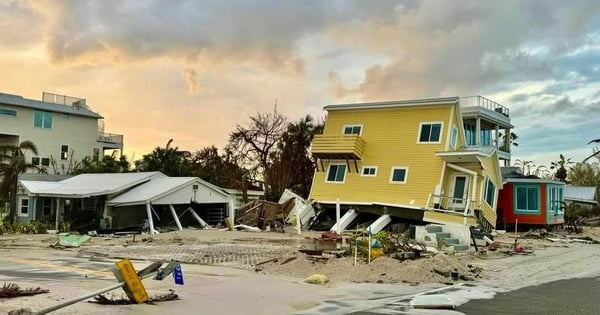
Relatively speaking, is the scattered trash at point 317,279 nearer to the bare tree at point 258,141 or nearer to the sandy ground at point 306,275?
the sandy ground at point 306,275

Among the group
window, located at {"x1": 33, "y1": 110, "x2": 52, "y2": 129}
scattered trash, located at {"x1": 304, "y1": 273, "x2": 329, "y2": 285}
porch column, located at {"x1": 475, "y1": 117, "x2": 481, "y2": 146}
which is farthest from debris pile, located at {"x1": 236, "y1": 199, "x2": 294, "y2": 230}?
window, located at {"x1": 33, "y1": 110, "x2": 52, "y2": 129}

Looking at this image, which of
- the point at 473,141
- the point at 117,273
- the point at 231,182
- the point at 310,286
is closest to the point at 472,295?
the point at 310,286

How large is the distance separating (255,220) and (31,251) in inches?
561

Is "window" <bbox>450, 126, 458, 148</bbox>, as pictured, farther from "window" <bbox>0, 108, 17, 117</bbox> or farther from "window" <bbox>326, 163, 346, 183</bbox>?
"window" <bbox>0, 108, 17, 117</bbox>

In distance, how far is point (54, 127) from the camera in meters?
49.7

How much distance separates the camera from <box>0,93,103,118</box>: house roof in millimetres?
46509

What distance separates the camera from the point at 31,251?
19.8 metres

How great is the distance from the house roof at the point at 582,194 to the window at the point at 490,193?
19443mm

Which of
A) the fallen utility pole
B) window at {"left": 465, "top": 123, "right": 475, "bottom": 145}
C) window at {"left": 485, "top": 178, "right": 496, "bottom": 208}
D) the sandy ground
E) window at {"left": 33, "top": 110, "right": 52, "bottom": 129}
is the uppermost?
window at {"left": 33, "top": 110, "right": 52, "bottom": 129}

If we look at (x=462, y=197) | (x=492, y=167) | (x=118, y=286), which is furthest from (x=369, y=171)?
(x=118, y=286)

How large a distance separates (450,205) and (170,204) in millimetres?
15393

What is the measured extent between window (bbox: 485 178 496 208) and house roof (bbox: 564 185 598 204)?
63.8ft

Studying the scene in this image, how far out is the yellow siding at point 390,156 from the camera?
98.0 feet

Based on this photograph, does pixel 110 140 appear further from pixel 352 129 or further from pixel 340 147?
pixel 340 147
